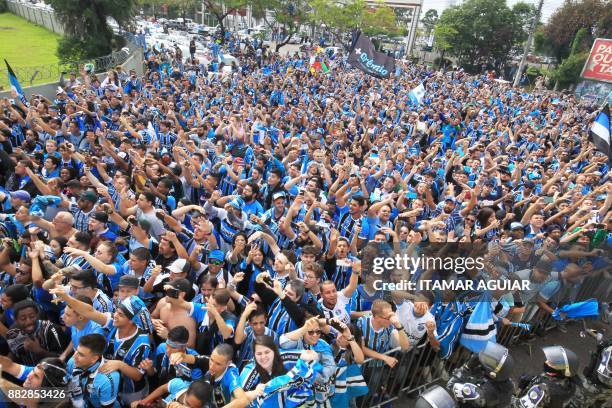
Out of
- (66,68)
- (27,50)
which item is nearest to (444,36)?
(27,50)

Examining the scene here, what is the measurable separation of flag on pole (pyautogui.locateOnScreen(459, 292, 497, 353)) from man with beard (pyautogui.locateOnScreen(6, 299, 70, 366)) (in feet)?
12.3

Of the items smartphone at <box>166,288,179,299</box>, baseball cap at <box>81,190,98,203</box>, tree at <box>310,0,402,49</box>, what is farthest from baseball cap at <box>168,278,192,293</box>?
tree at <box>310,0,402,49</box>

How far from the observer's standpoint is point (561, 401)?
3.30 meters

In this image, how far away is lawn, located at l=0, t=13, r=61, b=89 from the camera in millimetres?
15410

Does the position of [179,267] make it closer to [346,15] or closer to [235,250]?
[235,250]

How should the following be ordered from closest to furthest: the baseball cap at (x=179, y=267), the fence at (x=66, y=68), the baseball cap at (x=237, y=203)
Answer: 1. the baseball cap at (x=179, y=267)
2. the baseball cap at (x=237, y=203)
3. the fence at (x=66, y=68)

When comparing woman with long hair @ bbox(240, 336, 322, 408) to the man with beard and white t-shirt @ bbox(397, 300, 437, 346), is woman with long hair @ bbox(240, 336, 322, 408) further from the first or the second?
the man with beard

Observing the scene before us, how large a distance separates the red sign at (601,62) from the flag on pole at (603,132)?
81.9 feet

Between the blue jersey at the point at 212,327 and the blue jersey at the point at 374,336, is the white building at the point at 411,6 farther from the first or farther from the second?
the blue jersey at the point at 212,327

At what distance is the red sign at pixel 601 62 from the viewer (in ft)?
87.5

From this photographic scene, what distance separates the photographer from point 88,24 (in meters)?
20.8

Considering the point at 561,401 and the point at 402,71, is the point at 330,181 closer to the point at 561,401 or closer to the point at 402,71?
the point at 561,401

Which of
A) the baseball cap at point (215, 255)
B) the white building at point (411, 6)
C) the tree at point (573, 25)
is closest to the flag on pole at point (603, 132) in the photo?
the baseball cap at point (215, 255)

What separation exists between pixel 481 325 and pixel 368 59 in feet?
39.7
